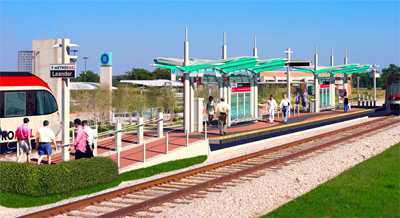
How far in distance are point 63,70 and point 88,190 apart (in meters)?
3.42

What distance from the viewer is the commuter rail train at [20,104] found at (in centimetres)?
1705

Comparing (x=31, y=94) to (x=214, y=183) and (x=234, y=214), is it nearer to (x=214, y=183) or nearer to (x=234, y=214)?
(x=214, y=183)

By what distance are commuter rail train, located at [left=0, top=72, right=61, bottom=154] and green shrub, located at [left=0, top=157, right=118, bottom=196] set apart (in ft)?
20.4

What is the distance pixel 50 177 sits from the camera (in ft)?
35.2

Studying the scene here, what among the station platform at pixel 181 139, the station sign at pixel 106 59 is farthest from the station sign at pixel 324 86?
the station sign at pixel 106 59

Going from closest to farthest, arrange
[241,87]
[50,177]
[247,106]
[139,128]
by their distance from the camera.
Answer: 1. [50,177]
2. [139,128]
3. [241,87]
4. [247,106]

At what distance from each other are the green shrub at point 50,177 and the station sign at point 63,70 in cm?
242

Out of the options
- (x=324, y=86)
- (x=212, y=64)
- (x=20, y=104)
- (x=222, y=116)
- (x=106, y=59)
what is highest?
(x=106, y=59)

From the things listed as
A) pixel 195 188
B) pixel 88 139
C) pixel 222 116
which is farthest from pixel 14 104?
pixel 195 188

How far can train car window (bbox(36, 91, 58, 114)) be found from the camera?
18.3 m

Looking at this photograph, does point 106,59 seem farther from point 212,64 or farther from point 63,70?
point 63,70

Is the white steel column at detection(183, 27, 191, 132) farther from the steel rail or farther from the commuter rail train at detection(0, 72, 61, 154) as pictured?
the commuter rail train at detection(0, 72, 61, 154)

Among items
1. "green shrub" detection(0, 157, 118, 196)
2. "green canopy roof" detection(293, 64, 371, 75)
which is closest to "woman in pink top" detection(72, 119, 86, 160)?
"green shrub" detection(0, 157, 118, 196)

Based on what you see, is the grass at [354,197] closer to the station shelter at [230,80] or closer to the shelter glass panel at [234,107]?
the station shelter at [230,80]
